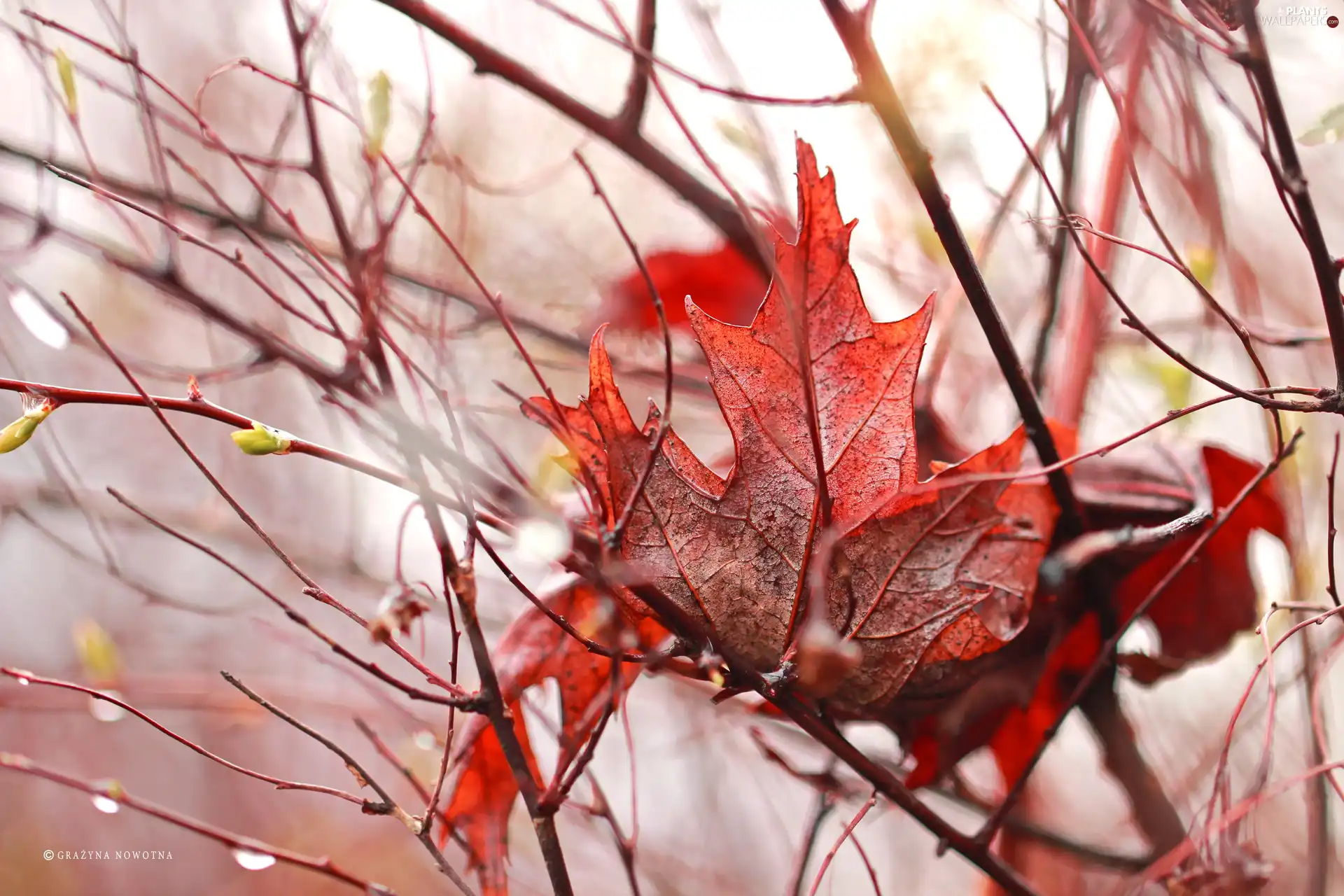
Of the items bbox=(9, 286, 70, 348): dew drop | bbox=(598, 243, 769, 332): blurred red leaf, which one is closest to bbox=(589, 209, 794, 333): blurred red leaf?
bbox=(598, 243, 769, 332): blurred red leaf

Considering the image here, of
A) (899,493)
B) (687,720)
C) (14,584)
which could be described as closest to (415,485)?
(899,493)

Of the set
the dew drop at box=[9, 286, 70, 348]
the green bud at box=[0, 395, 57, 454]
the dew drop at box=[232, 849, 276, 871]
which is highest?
the dew drop at box=[9, 286, 70, 348]

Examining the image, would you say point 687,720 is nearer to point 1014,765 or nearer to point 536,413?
point 1014,765

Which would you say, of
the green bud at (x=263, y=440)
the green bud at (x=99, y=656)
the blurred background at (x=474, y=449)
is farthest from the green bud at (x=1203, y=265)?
the green bud at (x=99, y=656)

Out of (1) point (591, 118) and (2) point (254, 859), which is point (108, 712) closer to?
(2) point (254, 859)

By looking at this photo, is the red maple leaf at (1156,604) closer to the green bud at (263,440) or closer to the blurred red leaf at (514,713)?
the blurred red leaf at (514,713)

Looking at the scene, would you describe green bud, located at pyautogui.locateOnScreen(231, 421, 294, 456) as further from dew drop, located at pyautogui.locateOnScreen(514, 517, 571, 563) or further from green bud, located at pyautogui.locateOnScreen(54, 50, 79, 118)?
green bud, located at pyautogui.locateOnScreen(54, 50, 79, 118)

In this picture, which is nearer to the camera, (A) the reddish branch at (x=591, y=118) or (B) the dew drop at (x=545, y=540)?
(B) the dew drop at (x=545, y=540)

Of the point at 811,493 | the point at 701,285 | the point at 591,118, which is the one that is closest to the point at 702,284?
the point at 701,285
